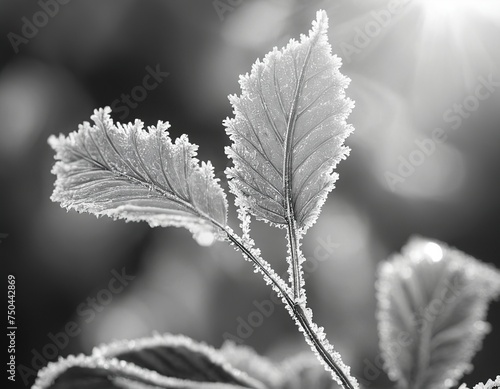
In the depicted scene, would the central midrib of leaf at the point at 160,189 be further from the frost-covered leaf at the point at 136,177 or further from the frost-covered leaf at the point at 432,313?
the frost-covered leaf at the point at 432,313

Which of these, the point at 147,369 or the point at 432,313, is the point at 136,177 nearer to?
the point at 147,369

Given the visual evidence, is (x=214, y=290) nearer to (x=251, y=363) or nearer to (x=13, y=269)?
A: (x=13, y=269)

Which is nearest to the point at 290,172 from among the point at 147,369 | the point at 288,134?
the point at 288,134

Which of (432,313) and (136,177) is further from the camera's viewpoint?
(432,313)

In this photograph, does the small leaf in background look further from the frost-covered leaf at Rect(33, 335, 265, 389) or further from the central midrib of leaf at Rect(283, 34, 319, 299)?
the central midrib of leaf at Rect(283, 34, 319, 299)

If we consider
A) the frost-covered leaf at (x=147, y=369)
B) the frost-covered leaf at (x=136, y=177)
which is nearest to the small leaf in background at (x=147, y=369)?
the frost-covered leaf at (x=147, y=369)

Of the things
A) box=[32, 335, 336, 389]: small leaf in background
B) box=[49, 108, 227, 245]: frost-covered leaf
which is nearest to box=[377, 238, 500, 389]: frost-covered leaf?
box=[32, 335, 336, 389]: small leaf in background

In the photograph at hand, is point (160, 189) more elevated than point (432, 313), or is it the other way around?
point (160, 189)
